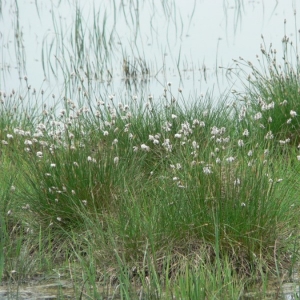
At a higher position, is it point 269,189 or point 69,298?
point 269,189

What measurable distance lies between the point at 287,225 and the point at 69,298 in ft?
4.17

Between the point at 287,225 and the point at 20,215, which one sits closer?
the point at 287,225

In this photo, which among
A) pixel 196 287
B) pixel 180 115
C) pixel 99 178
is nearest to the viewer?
pixel 196 287

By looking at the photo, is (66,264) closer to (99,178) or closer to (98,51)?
(99,178)

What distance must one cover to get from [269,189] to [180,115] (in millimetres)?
1753

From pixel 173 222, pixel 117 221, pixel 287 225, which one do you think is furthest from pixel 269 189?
pixel 117 221

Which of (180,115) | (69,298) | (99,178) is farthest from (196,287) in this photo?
(180,115)

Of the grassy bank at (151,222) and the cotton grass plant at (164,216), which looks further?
the cotton grass plant at (164,216)

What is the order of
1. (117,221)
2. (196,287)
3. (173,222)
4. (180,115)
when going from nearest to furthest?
(196,287)
(173,222)
(117,221)
(180,115)

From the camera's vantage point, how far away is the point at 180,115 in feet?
18.4

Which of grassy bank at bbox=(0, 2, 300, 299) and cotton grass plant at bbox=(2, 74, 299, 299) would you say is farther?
cotton grass plant at bbox=(2, 74, 299, 299)

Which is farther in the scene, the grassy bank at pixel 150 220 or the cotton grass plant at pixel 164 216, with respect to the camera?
the cotton grass plant at pixel 164 216

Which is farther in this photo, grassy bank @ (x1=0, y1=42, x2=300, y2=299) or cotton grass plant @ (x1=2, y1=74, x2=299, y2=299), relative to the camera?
cotton grass plant @ (x1=2, y1=74, x2=299, y2=299)

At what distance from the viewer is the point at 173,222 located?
12.3ft
